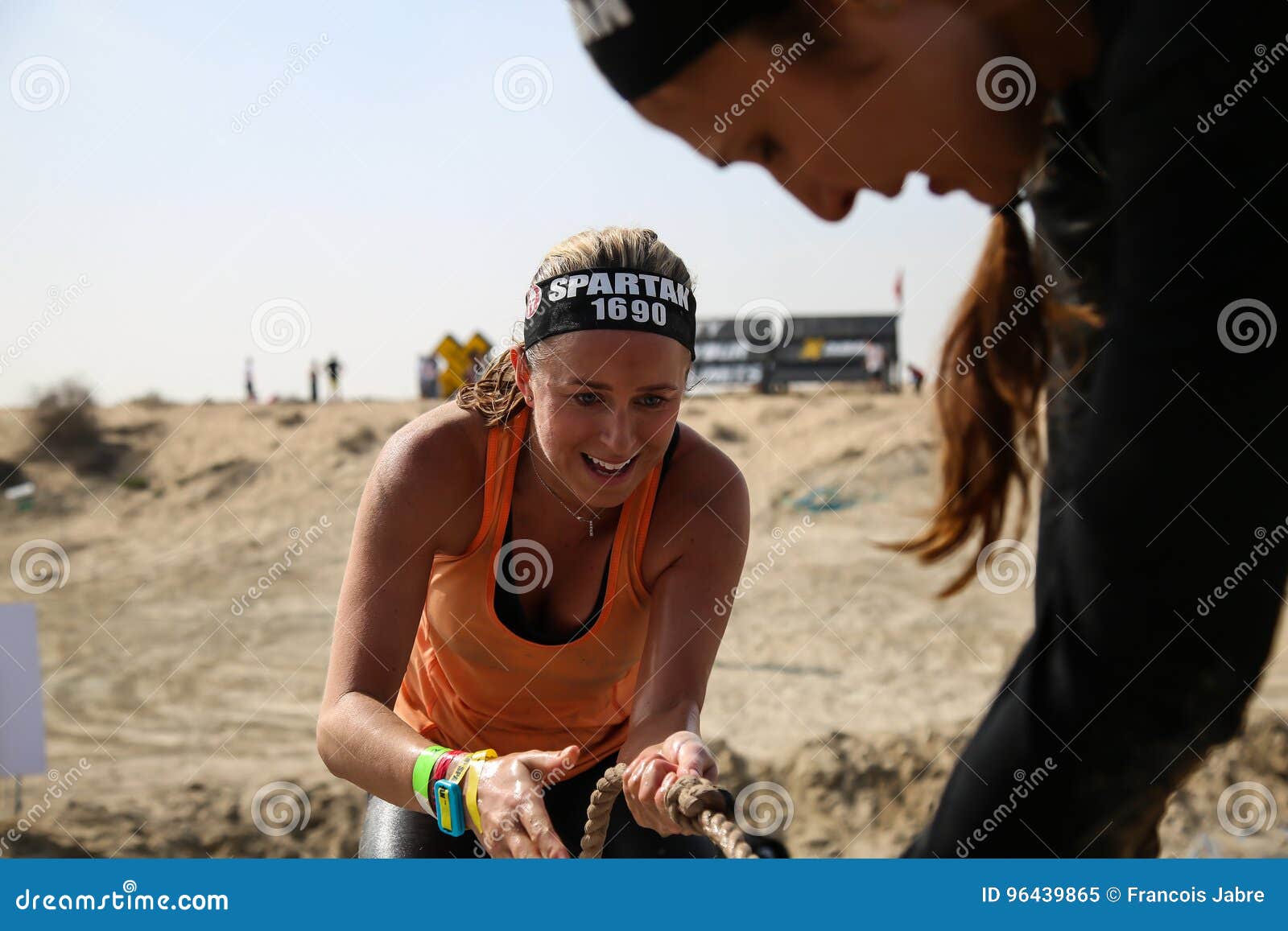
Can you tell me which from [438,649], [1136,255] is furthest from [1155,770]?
[438,649]

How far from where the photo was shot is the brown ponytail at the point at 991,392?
1.95m

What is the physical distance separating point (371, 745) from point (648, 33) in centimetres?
108

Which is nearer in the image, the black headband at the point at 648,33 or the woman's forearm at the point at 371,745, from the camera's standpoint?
the woman's forearm at the point at 371,745

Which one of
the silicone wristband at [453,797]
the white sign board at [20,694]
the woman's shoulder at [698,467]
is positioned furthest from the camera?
the white sign board at [20,694]

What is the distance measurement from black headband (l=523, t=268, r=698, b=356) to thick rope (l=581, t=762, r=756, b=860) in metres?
0.60

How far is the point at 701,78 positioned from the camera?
1.68 meters

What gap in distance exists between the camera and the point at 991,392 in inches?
83.6

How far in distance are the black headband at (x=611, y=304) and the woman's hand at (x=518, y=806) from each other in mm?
563

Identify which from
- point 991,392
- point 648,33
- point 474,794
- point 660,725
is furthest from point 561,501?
point 991,392

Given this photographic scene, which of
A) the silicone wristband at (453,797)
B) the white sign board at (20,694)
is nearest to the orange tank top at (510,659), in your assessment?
the silicone wristband at (453,797)

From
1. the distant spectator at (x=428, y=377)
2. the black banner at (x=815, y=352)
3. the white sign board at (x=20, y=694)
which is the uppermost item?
the black banner at (x=815, y=352)

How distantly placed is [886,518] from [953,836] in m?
7.17

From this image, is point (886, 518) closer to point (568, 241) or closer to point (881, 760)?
point (881, 760)

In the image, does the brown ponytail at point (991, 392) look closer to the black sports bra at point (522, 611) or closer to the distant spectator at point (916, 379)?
the black sports bra at point (522, 611)
